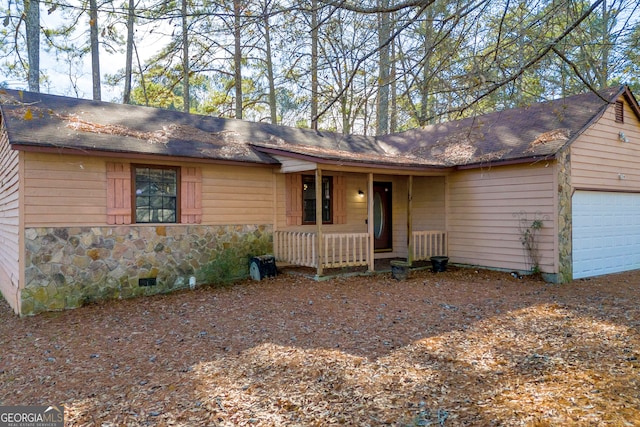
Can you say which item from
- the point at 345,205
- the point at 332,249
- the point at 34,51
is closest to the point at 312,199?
the point at 345,205

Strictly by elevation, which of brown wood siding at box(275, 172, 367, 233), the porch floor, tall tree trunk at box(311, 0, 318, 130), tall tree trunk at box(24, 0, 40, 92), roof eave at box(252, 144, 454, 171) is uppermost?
tall tree trunk at box(24, 0, 40, 92)

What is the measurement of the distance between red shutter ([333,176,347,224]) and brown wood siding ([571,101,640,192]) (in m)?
5.04

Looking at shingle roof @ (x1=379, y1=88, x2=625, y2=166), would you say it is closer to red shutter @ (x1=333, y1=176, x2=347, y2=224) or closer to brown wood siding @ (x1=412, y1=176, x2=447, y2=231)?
brown wood siding @ (x1=412, y1=176, x2=447, y2=231)

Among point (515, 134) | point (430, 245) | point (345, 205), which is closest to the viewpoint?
point (515, 134)

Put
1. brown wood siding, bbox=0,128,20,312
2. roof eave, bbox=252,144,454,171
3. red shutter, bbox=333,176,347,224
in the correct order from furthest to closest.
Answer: red shutter, bbox=333,176,347,224, roof eave, bbox=252,144,454,171, brown wood siding, bbox=0,128,20,312

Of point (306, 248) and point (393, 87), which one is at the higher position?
point (393, 87)

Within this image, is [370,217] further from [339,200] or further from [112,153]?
[112,153]

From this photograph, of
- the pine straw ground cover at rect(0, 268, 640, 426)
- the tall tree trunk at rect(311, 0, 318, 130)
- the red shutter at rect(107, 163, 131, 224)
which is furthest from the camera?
the red shutter at rect(107, 163, 131, 224)

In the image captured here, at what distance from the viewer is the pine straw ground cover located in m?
3.21

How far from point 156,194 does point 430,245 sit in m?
6.30

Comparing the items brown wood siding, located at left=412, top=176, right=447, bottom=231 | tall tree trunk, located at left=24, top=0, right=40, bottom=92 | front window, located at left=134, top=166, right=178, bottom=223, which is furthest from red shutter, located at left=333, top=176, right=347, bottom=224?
tall tree trunk, located at left=24, top=0, right=40, bottom=92

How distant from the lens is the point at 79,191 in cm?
703

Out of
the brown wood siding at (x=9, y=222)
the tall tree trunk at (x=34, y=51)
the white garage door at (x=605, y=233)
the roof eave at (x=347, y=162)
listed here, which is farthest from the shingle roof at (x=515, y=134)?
the tall tree trunk at (x=34, y=51)

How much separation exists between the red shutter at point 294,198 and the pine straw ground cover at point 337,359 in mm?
2639
